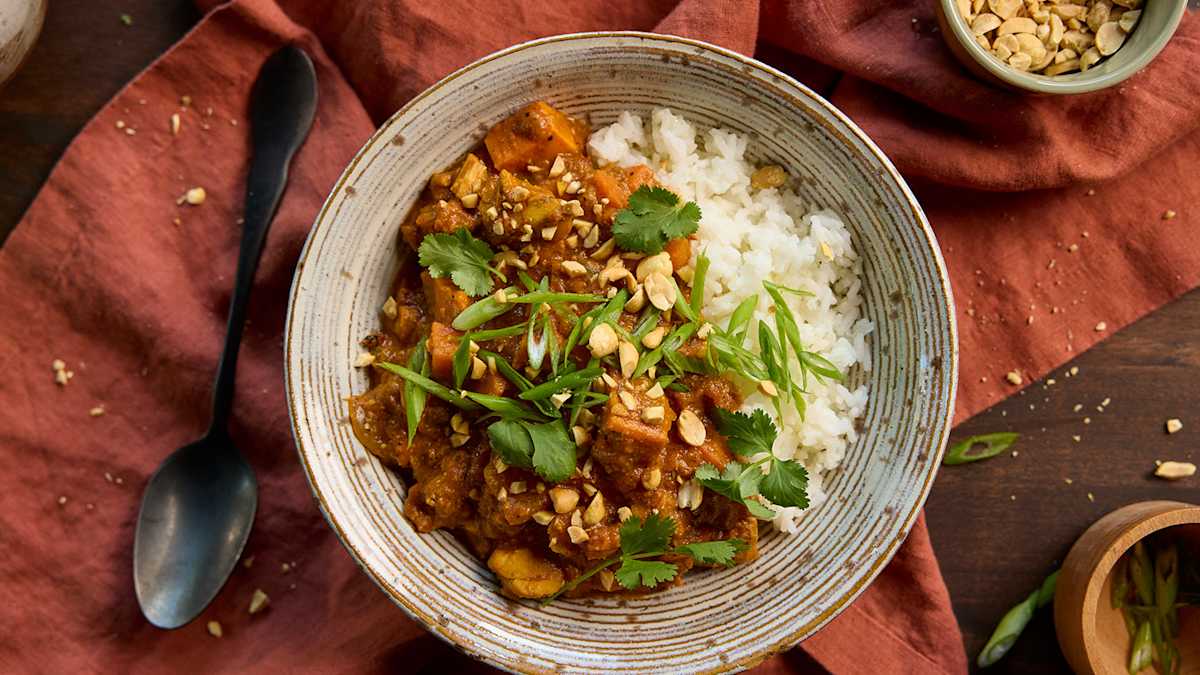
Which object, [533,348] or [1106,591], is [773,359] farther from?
[1106,591]

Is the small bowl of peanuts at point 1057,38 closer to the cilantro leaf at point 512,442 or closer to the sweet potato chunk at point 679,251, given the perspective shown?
the sweet potato chunk at point 679,251

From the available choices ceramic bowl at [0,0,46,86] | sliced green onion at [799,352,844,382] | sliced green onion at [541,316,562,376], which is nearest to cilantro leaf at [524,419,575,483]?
sliced green onion at [541,316,562,376]

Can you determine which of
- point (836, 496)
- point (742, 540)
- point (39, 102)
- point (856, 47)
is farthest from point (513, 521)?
point (39, 102)

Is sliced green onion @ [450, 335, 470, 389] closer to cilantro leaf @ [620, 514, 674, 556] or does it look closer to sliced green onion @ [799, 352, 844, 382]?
cilantro leaf @ [620, 514, 674, 556]

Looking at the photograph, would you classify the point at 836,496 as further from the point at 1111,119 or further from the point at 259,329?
the point at 259,329

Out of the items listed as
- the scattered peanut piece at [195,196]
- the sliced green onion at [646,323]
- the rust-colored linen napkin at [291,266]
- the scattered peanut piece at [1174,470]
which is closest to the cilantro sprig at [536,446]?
the sliced green onion at [646,323]

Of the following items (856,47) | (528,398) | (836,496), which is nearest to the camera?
(528,398)
